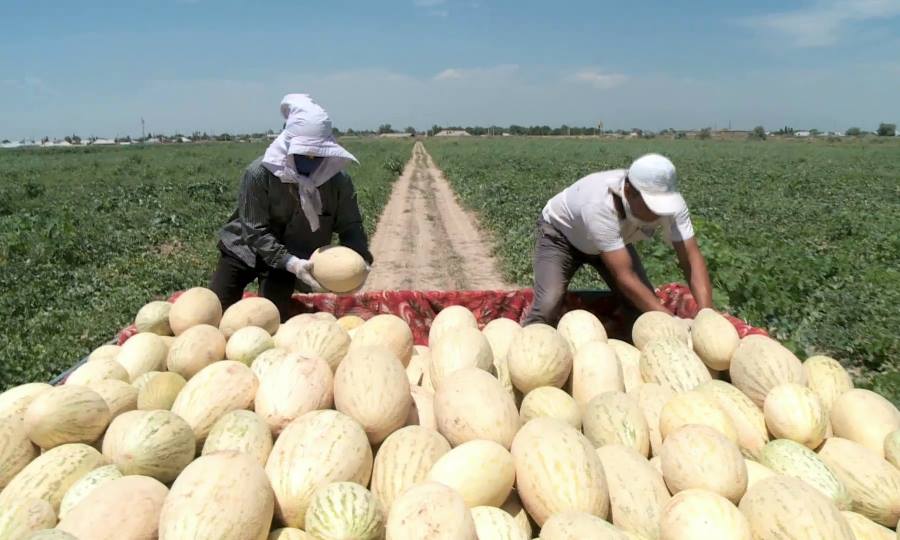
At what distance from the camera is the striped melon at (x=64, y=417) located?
7.69 ft

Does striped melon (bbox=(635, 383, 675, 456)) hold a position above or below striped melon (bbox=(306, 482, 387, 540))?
below

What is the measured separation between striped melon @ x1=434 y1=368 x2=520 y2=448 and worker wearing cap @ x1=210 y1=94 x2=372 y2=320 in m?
1.88

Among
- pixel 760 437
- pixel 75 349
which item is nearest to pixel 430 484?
pixel 760 437

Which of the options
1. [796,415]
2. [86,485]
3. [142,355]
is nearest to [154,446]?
[86,485]

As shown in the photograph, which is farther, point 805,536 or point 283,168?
point 283,168

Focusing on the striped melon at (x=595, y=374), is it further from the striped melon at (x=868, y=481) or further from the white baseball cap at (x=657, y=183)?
the white baseball cap at (x=657, y=183)

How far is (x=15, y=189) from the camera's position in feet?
68.9

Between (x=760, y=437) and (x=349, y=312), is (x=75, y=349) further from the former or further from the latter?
(x=760, y=437)

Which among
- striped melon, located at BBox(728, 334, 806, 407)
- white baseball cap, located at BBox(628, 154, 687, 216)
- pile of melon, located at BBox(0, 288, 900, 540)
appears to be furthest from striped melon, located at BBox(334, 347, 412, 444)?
white baseball cap, located at BBox(628, 154, 687, 216)

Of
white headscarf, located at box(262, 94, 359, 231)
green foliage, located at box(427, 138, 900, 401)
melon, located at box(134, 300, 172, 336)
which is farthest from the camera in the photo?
green foliage, located at box(427, 138, 900, 401)

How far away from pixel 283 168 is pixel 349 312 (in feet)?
3.58

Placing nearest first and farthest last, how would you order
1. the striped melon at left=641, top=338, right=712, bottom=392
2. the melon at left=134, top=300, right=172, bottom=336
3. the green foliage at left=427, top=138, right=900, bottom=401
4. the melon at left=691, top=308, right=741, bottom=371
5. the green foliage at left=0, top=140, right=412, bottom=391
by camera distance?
1. the striped melon at left=641, top=338, right=712, bottom=392
2. the melon at left=691, top=308, right=741, bottom=371
3. the melon at left=134, top=300, right=172, bottom=336
4. the green foliage at left=427, top=138, right=900, bottom=401
5. the green foliage at left=0, top=140, right=412, bottom=391

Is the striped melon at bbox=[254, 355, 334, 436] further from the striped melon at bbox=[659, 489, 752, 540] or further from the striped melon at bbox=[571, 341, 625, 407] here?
the striped melon at bbox=[659, 489, 752, 540]

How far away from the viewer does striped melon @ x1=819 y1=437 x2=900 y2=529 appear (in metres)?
2.17
